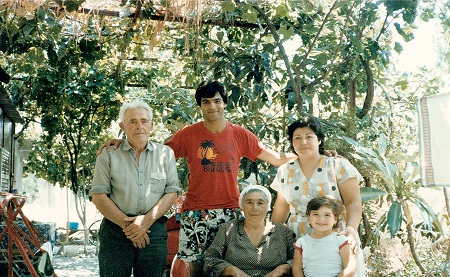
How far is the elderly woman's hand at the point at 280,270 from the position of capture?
301 centimetres

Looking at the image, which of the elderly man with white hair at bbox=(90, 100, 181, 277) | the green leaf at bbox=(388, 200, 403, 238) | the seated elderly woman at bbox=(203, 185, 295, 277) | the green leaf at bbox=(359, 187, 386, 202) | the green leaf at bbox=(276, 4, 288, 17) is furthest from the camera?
the green leaf at bbox=(276, 4, 288, 17)

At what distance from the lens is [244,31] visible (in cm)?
526

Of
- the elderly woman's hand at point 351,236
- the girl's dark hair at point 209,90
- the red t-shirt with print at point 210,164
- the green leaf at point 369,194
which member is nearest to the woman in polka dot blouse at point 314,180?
the elderly woman's hand at point 351,236

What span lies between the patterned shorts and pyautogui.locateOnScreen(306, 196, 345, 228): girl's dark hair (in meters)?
0.53

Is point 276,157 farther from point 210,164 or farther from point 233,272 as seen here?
point 233,272

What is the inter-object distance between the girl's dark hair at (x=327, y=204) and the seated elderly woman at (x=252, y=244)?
299 mm

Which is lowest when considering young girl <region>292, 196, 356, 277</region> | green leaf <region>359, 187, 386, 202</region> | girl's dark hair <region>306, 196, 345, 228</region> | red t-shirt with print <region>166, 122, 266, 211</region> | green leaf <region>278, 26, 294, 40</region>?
young girl <region>292, 196, 356, 277</region>

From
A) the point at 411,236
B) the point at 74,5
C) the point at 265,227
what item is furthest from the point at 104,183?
the point at 411,236

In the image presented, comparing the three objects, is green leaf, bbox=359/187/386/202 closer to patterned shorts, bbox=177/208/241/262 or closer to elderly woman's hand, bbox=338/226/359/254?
elderly woman's hand, bbox=338/226/359/254

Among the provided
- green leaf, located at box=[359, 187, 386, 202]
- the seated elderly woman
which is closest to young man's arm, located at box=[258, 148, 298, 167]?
the seated elderly woman

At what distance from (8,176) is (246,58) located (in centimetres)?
549

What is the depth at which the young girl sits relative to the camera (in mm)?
2885

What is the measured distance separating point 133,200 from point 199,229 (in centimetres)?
52

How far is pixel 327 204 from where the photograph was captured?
2.88 m
